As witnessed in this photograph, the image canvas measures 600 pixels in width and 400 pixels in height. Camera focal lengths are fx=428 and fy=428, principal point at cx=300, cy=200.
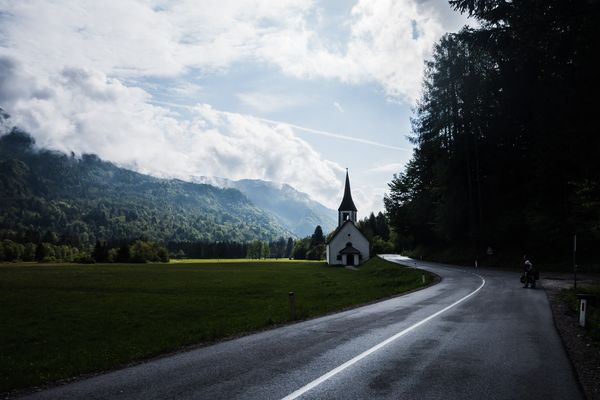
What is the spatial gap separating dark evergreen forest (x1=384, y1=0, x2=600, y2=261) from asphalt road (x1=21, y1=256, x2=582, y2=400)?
1506cm

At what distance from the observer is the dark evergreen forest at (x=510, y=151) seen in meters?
33.3

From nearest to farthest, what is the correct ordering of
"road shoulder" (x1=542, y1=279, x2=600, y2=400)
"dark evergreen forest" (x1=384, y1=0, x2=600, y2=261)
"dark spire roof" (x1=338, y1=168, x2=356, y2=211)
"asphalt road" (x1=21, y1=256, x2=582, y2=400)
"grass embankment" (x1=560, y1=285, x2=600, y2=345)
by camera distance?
"asphalt road" (x1=21, y1=256, x2=582, y2=400) → "road shoulder" (x1=542, y1=279, x2=600, y2=400) → "grass embankment" (x1=560, y1=285, x2=600, y2=345) → "dark evergreen forest" (x1=384, y1=0, x2=600, y2=261) → "dark spire roof" (x1=338, y1=168, x2=356, y2=211)

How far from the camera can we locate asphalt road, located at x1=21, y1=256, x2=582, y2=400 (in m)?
6.77

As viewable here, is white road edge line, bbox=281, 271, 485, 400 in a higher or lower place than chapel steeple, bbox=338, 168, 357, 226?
lower

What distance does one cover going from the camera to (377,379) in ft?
24.1

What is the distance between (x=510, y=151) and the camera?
145 feet

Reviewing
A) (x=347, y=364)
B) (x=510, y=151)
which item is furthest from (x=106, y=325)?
(x=510, y=151)

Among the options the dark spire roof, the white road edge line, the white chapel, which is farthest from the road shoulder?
the dark spire roof

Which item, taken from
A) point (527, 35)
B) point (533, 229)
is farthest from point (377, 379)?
point (533, 229)

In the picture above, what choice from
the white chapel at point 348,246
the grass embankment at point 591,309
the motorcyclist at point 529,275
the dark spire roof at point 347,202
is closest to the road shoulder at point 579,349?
the grass embankment at point 591,309

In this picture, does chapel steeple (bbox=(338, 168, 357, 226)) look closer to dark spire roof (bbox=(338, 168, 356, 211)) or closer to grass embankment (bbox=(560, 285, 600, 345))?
dark spire roof (bbox=(338, 168, 356, 211))

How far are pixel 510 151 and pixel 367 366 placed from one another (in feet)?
139

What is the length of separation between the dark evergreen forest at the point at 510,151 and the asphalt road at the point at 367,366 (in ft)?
49.4

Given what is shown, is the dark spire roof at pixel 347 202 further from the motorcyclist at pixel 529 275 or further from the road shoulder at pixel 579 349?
the road shoulder at pixel 579 349
